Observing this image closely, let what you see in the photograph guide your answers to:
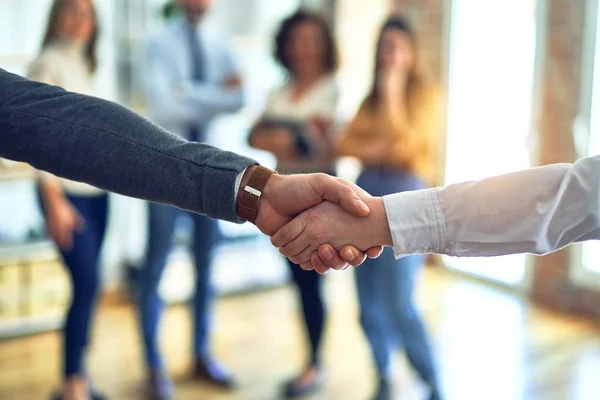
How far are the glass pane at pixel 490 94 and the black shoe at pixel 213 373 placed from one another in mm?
1363

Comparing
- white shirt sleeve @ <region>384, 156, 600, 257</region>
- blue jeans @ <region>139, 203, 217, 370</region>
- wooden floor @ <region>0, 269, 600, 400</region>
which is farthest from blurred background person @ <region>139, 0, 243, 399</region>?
white shirt sleeve @ <region>384, 156, 600, 257</region>

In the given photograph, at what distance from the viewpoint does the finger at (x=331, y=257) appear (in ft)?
3.91

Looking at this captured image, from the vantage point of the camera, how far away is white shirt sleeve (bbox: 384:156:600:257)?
1022 mm

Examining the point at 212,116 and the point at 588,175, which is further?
the point at 212,116

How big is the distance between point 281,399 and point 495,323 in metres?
1.09

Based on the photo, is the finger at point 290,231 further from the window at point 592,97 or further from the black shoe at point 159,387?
the window at point 592,97

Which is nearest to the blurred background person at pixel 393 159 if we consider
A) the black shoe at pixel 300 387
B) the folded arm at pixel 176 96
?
the black shoe at pixel 300 387

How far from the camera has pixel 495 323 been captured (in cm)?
282

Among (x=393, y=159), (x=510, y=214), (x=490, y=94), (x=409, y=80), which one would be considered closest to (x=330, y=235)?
(x=510, y=214)

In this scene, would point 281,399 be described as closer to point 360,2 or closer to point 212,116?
point 212,116

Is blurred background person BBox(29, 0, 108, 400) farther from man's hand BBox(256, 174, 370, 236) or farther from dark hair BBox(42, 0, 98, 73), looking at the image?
man's hand BBox(256, 174, 370, 236)

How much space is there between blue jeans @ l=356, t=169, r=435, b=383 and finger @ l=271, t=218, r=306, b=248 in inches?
23.0

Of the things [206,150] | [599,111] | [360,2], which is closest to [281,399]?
[206,150]

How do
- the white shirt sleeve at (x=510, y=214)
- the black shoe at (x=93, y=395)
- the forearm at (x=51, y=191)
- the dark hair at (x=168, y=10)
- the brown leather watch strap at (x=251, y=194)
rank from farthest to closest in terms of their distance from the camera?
the dark hair at (x=168, y=10) → the black shoe at (x=93, y=395) → the forearm at (x=51, y=191) → the brown leather watch strap at (x=251, y=194) → the white shirt sleeve at (x=510, y=214)
